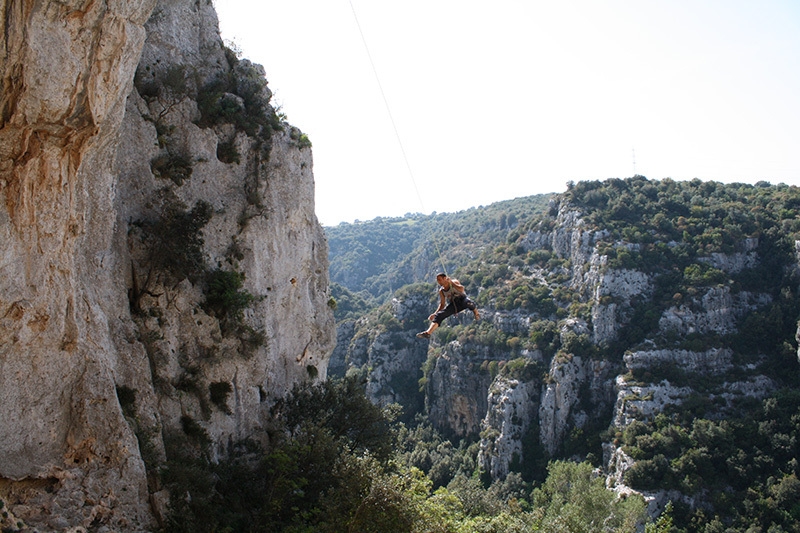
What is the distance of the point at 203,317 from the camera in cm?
1703

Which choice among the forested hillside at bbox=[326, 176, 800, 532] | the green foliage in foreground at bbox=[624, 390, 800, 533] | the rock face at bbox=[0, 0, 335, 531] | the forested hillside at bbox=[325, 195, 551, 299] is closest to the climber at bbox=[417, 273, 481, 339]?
the rock face at bbox=[0, 0, 335, 531]

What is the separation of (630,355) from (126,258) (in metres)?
49.0

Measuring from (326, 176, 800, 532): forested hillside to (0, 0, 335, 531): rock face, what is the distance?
17.6 m

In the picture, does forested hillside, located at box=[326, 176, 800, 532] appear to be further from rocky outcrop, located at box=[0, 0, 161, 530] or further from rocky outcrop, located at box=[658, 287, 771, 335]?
rocky outcrop, located at box=[0, 0, 161, 530]

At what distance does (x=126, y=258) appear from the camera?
49.4 ft

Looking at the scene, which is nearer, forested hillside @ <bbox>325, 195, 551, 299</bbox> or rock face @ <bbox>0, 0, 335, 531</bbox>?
rock face @ <bbox>0, 0, 335, 531</bbox>

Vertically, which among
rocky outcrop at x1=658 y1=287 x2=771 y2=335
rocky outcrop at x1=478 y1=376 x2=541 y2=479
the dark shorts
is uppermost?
the dark shorts

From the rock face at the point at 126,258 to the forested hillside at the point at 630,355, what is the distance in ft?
57.8

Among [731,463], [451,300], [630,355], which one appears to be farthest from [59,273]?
[630,355]

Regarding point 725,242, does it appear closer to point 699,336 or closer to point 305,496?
point 699,336

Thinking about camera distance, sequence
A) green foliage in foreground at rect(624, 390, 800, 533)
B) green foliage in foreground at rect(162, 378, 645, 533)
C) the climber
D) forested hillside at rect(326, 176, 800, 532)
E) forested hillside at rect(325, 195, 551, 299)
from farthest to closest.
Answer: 1. forested hillside at rect(325, 195, 551, 299)
2. forested hillside at rect(326, 176, 800, 532)
3. green foliage in foreground at rect(624, 390, 800, 533)
4. the climber
5. green foliage in foreground at rect(162, 378, 645, 533)

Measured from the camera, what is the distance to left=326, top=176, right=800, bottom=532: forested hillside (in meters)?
43.4

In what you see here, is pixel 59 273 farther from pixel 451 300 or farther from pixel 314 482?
pixel 314 482

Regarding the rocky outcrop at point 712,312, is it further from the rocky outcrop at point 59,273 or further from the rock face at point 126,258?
the rocky outcrop at point 59,273
